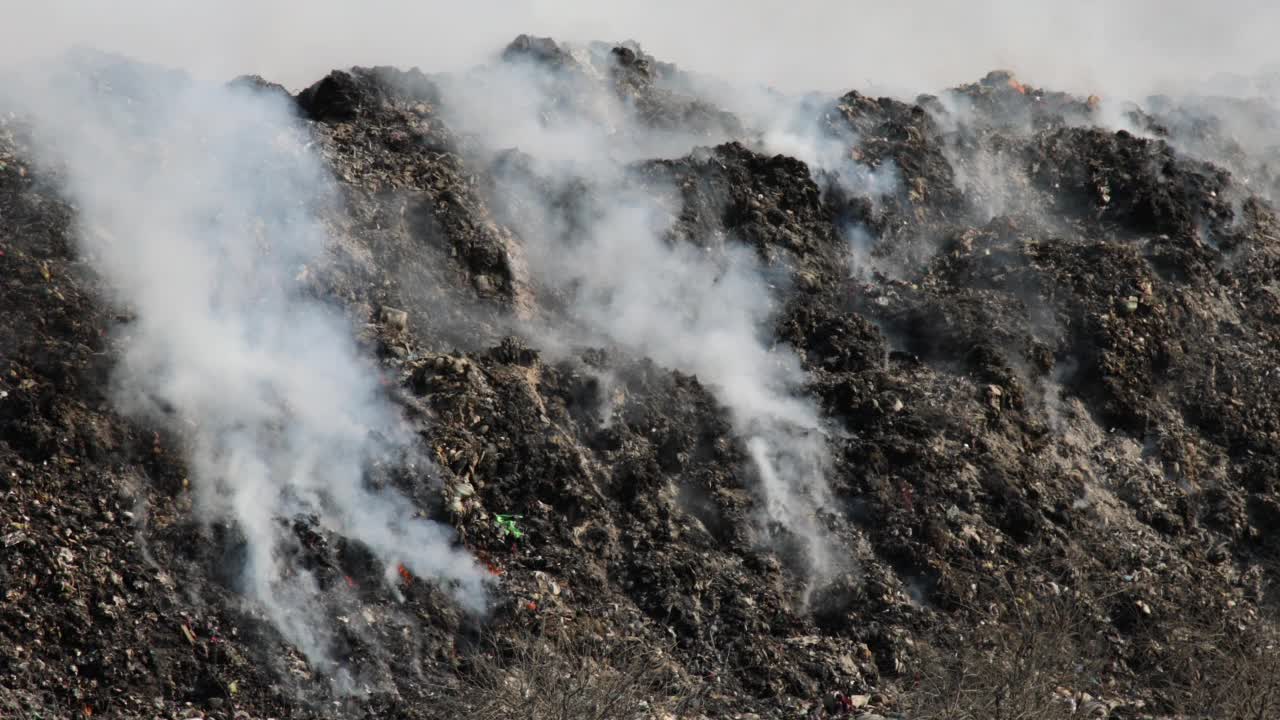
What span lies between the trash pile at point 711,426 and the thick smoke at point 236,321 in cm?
22

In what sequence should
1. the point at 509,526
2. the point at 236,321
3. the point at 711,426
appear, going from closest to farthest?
the point at 509,526
the point at 236,321
the point at 711,426

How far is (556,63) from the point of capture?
68.4 feet

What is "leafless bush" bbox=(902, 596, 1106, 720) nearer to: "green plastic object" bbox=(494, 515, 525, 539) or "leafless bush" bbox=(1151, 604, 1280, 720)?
"leafless bush" bbox=(1151, 604, 1280, 720)

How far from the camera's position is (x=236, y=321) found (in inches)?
553

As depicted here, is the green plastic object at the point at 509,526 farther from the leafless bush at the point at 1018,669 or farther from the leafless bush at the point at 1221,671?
the leafless bush at the point at 1221,671

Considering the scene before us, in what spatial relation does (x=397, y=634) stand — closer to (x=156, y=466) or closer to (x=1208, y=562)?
(x=156, y=466)

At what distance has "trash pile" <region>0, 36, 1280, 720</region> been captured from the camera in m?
12.0

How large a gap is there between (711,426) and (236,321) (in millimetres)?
5314

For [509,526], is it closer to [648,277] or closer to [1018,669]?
[648,277]

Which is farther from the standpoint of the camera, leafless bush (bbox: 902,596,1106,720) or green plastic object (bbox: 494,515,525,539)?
green plastic object (bbox: 494,515,525,539)

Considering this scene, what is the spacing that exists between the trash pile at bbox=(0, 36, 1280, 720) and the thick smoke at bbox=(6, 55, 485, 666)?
22cm

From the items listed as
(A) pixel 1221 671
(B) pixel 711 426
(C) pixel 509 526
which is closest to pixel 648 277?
(B) pixel 711 426

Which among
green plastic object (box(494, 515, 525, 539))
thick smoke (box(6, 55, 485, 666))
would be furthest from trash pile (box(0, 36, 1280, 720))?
thick smoke (box(6, 55, 485, 666))

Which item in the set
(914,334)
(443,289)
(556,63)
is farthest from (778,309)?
→ (556,63)
